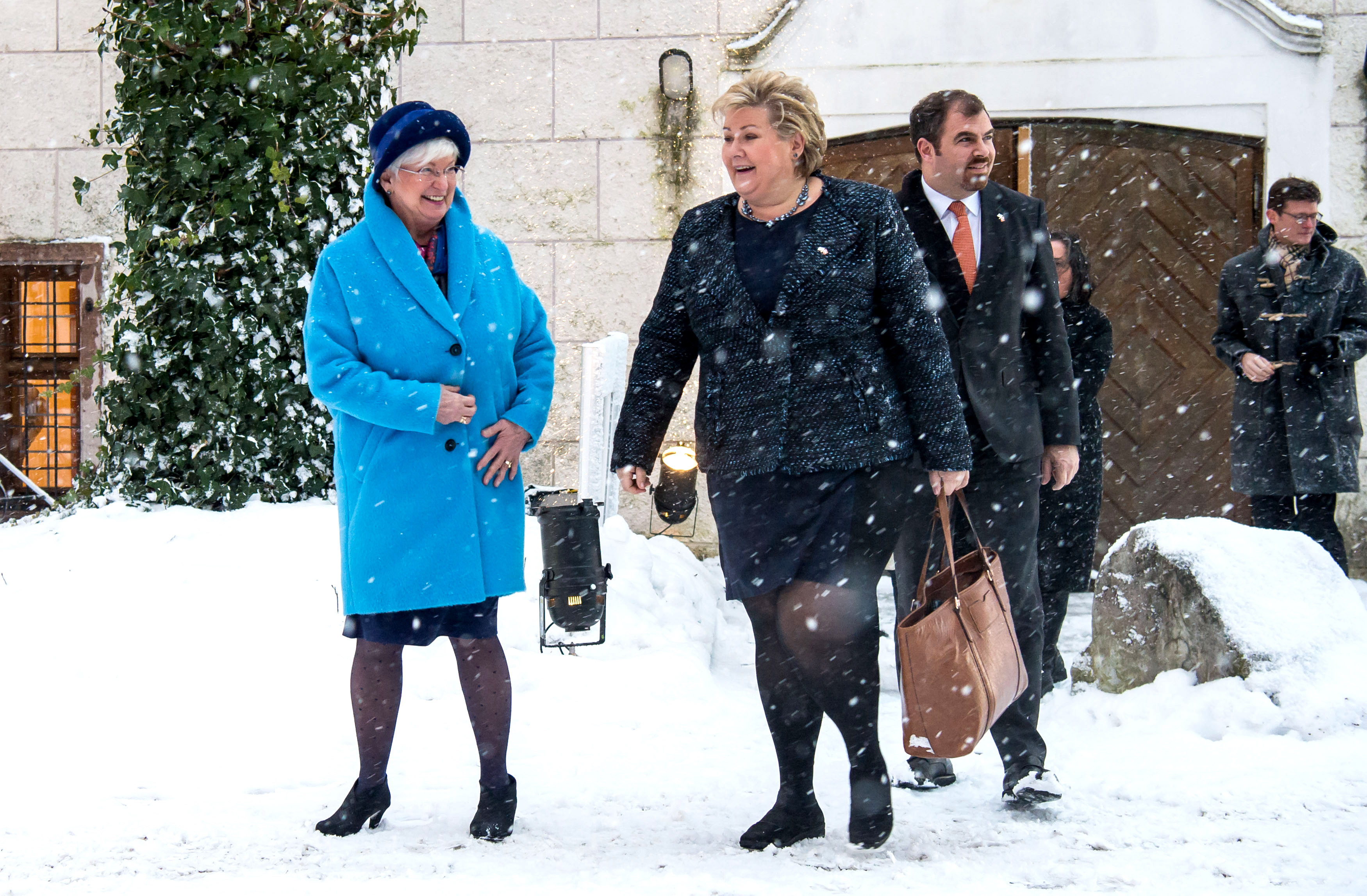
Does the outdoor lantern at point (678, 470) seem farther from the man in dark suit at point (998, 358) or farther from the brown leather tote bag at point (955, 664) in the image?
the brown leather tote bag at point (955, 664)

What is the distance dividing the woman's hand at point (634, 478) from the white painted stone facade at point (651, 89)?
180 inches

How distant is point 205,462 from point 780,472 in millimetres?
3394

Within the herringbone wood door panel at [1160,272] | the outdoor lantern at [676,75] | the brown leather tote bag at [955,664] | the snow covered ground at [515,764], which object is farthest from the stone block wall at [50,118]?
the brown leather tote bag at [955,664]

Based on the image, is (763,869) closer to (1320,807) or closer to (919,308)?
(919,308)

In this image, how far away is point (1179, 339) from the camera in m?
7.40

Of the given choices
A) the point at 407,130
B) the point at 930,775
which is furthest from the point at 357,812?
the point at 407,130

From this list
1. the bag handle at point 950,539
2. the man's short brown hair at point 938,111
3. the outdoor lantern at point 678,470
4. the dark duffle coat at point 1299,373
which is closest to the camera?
the bag handle at point 950,539

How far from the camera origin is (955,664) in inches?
107

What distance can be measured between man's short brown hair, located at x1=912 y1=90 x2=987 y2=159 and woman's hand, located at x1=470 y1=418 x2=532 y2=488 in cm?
143

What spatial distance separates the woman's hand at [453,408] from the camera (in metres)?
2.93

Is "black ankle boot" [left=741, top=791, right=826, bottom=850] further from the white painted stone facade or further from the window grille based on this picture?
the window grille

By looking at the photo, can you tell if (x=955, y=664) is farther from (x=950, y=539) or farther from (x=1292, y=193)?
(x=1292, y=193)

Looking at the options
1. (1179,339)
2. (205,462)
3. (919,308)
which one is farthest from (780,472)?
(1179,339)

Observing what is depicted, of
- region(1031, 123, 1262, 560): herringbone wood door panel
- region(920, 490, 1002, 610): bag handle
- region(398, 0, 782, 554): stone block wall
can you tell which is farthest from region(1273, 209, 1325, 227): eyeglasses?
region(398, 0, 782, 554): stone block wall
